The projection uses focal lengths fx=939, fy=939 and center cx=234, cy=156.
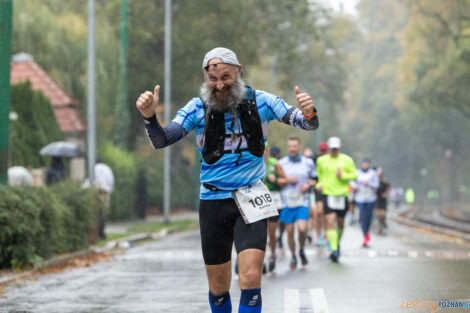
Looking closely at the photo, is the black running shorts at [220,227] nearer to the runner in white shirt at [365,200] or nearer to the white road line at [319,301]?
the white road line at [319,301]

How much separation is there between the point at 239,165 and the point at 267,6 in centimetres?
3923

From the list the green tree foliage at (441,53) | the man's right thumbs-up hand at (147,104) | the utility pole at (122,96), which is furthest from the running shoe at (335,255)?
the green tree foliage at (441,53)

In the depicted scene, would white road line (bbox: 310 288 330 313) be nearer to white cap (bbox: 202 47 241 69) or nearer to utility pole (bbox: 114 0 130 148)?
white cap (bbox: 202 47 241 69)

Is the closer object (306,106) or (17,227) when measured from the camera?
(306,106)

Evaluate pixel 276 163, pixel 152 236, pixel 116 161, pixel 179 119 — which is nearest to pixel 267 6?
pixel 116 161

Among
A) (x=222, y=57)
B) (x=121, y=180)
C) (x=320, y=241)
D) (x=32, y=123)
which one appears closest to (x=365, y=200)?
(x=320, y=241)

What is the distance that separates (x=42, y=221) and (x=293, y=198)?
373cm

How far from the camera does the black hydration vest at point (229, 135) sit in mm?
6175

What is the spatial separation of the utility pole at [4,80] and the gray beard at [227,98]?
886 cm

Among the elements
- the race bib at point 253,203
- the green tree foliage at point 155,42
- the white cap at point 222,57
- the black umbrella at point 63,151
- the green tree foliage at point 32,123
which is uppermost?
the green tree foliage at point 155,42

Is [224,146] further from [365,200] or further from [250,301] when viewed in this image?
[365,200]

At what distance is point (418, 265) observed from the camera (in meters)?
14.1

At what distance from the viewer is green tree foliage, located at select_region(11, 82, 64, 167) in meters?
25.1

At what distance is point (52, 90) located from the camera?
30641 mm
